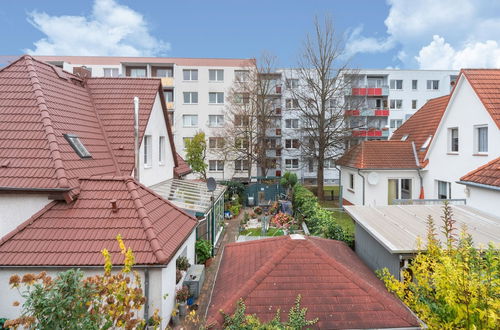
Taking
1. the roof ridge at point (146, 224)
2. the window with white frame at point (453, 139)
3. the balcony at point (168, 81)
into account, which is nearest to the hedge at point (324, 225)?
the roof ridge at point (146, 224)

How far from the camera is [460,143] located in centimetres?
1656

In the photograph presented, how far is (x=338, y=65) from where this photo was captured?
26531 millimetres

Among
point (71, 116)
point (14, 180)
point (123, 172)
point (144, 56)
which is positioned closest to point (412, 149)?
point (123, 172)

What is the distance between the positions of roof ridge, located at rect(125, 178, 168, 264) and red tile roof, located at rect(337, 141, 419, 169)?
55.0ft

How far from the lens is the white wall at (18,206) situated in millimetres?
7930

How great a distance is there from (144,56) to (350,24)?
1167 inches

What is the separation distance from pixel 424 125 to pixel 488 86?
23.4ft

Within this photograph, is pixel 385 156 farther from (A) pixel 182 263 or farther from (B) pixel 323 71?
(A) pixel 182 263

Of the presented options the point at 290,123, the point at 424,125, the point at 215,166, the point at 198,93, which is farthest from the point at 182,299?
the point at 290,123

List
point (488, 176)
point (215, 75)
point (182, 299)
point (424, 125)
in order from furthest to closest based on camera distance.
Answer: point (215, 75) < point (424, 125) < point (488, 176) < point (182, 299)

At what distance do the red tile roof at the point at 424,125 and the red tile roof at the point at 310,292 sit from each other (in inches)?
646

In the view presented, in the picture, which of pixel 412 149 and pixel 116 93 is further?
pixel 412 149

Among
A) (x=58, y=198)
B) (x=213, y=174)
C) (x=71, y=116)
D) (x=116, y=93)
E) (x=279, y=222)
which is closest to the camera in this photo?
(x=58, y=198)

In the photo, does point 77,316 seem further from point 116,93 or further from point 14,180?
point 116,93
